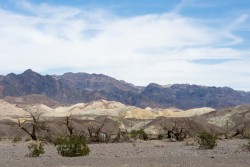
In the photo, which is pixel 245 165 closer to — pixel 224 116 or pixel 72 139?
pixel 72 139

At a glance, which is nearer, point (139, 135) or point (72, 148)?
point (72, 148)

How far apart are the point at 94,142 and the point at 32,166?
31218 mm

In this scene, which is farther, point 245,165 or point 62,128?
point 62,128

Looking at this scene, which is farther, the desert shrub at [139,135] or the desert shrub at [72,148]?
the desert shrub at [139,135]

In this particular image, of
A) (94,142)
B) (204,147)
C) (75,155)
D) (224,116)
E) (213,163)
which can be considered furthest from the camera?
(224,116)

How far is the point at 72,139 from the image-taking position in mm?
31844

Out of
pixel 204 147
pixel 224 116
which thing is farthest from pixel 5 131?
pixel 204 147

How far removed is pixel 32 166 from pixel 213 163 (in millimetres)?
9094

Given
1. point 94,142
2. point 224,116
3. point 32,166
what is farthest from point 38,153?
point 224,116

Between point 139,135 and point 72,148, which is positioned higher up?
point 72,148

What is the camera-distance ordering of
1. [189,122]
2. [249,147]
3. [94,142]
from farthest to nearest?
[189,122], [94,142], [249,147]

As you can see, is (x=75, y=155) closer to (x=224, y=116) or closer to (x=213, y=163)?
(x=213, y=163)

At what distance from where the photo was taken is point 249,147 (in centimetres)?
3419

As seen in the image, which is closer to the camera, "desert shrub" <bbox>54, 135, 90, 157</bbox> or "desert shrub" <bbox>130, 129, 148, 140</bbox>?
"desert shrub" <bbox>54, 135, 90, 157</bbox>
